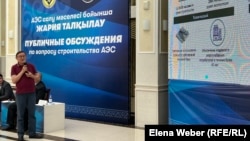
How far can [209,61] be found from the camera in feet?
16.1

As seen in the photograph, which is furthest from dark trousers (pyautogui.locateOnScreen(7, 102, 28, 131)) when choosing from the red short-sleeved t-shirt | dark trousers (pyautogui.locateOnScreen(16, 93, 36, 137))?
the red short-sleeved t-shirt

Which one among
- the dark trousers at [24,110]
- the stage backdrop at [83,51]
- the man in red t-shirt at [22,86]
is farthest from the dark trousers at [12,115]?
the stage backdrop at [83,51]

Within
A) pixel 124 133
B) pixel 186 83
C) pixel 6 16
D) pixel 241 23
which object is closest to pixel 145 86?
pixel 124 133

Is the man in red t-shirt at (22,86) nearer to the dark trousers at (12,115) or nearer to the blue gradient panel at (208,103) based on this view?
the dark trousers at (12,115)

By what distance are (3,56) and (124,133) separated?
5.09m

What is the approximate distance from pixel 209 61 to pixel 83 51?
3539 mm

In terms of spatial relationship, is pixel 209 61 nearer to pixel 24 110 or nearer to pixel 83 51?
pixel 24 110

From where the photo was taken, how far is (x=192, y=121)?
5.26 meters

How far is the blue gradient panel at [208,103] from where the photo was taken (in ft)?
14.4

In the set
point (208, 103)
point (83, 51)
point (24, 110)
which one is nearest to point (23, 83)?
point (24, 110)

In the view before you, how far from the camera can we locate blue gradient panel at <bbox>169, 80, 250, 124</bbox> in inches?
173

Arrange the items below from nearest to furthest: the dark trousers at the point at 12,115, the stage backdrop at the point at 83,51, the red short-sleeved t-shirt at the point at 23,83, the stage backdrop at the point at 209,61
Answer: the stage backdrop at the point at 209,61 < the red short-sleeved t-shirt at the point at 23,83 < the dark trousers at the point at 12,115 < the stage backdrop at the point at 83,51

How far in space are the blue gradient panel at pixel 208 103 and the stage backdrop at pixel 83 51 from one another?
5.17 feet

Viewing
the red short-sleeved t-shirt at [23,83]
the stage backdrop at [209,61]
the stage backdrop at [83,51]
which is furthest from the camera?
the stage backdrop at [83,51]
